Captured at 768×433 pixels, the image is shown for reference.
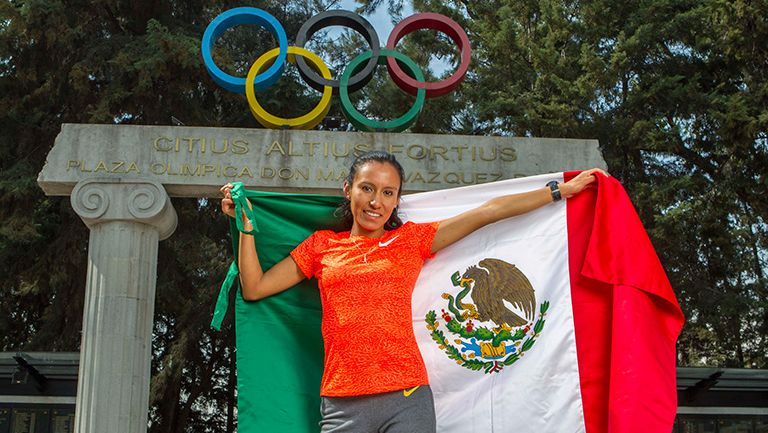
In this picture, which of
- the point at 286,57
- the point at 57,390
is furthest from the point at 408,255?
the point at 57,390

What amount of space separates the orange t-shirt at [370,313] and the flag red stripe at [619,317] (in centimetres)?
119

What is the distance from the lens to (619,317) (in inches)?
187

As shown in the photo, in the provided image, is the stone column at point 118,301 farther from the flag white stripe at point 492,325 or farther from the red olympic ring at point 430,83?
the flag white stripe at point 492,325

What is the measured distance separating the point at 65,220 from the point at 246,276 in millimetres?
13405

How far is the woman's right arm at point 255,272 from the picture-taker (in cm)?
443

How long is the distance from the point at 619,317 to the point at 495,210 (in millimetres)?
893

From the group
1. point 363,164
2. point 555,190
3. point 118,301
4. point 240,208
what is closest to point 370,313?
point 363,164

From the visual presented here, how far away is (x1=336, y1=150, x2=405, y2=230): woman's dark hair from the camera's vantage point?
13.8 feet

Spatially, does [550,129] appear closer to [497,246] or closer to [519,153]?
[519,153]

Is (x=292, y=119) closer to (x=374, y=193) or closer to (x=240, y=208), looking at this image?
(x=240, y=208)

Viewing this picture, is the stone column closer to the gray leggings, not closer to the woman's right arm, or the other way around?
the woman's right arm

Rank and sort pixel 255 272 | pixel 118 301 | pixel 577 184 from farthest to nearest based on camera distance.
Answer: pixel 118 301, pixel 577 184, pixel 255 272

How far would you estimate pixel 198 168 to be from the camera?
9.11m

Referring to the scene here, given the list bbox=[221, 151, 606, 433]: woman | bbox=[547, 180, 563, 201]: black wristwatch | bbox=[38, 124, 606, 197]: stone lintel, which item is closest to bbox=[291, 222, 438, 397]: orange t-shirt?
bbox=[221, 151, 606, 433]: woman
